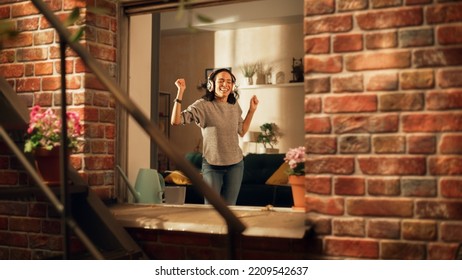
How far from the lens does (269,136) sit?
7.31 m

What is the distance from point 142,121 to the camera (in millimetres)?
1448

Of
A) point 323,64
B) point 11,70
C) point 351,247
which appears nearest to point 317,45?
point 323,64

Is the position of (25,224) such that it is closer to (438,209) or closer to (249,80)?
(438,209)

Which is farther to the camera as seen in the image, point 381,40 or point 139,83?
point 139,83

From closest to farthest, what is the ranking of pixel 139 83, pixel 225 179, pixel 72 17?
pixel 72 17
pixel 139 83
pixel 225 179

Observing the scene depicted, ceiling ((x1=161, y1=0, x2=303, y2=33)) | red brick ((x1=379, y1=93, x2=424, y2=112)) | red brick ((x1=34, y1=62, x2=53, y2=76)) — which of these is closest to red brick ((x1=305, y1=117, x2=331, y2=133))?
red brick ((x1=379, y1=93, x2=424, y2=112))

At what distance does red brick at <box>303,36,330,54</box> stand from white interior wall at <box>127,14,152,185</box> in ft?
3.70

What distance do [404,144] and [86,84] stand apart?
58.0 inches

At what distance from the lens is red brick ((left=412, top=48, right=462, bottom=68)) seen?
2012 mm

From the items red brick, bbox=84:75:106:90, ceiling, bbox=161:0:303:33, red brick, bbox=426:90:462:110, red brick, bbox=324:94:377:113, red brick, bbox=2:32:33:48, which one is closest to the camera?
red brick, bbox=426:90:462:110

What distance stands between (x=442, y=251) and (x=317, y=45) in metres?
0.88

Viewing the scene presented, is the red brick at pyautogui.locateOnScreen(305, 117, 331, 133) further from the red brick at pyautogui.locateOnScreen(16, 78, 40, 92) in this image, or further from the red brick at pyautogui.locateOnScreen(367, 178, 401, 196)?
the red brick at pyautogui.locateOnScreen(16, 78, 40, 92)
